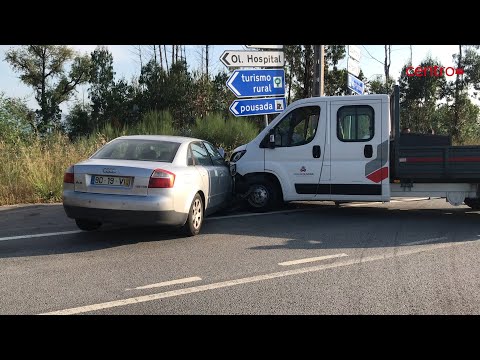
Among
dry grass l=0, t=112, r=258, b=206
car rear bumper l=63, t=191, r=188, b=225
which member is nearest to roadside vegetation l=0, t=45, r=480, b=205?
dry grass l=0, t=112, r=258, b=206

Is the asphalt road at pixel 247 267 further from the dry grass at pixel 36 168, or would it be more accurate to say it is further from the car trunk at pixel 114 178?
the dry grass at pixel 36 168

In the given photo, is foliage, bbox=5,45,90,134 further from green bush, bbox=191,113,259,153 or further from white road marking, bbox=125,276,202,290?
white road marking, bbox=125,276,202,290

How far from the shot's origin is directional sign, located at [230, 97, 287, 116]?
505 inches

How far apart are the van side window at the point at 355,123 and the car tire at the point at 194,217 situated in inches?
121

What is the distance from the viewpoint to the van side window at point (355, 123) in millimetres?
8422

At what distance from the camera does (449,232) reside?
24.3 ft

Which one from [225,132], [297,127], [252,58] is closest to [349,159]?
[297,127]

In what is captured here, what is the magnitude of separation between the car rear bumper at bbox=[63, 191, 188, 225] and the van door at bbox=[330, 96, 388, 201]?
144 inches

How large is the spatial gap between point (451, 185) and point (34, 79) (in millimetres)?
37996

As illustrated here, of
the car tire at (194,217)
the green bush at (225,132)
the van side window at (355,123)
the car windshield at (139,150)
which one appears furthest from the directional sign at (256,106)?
the car tire at (194,217)

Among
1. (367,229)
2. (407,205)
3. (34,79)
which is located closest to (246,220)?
(367,229)

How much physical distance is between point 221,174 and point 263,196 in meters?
1.11

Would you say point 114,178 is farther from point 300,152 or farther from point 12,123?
point 12,123
